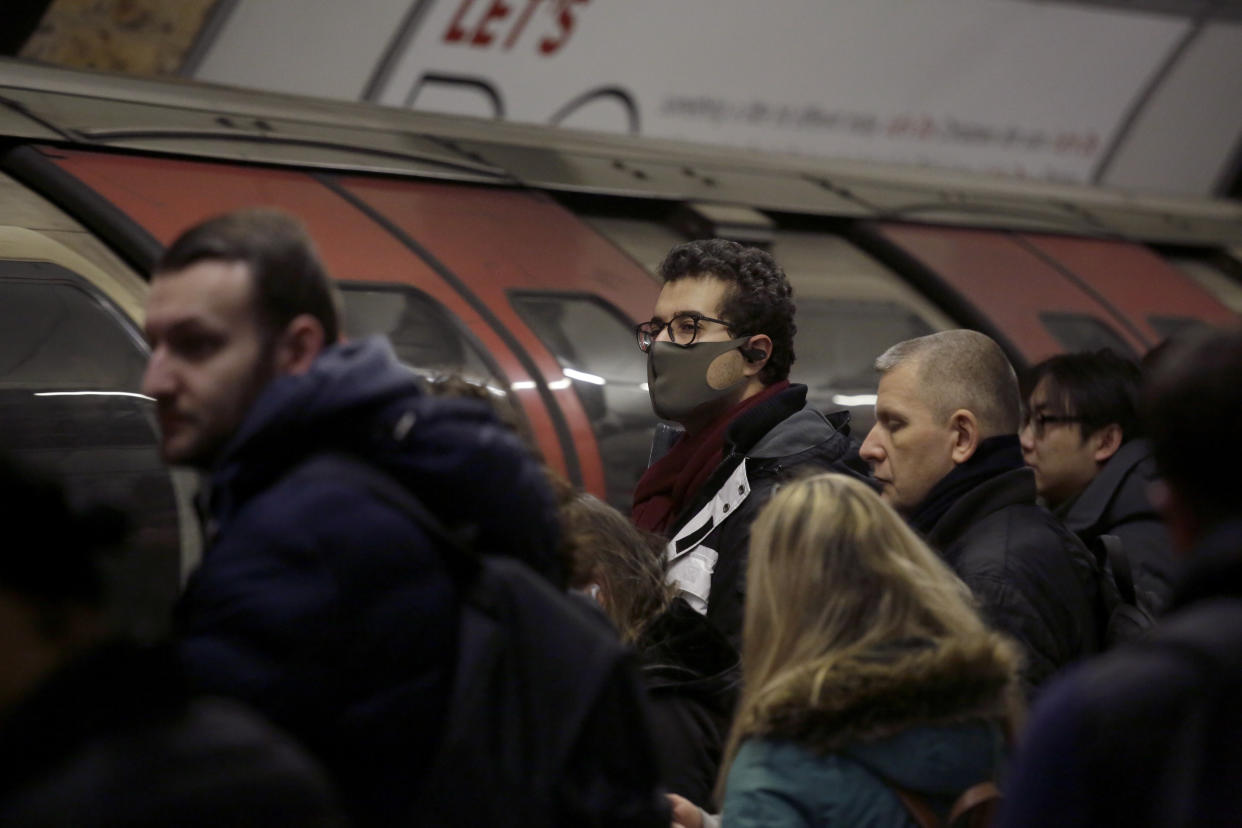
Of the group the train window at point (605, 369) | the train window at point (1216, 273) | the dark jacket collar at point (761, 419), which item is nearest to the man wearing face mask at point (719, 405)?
the dark jacket collar at point (761, 419)

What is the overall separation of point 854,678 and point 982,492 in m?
0.90

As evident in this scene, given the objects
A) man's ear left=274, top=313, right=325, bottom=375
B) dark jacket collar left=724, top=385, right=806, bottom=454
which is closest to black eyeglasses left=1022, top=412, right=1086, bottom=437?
dark jacket collar left=724, top=385, right=806, bottom=454

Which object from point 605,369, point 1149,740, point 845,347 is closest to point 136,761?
point 1149,740

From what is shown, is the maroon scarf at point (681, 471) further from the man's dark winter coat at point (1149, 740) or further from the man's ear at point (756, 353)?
the man's dark winter coat at point (1149, 740)

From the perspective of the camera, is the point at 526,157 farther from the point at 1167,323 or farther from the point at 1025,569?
the point at 1167,323

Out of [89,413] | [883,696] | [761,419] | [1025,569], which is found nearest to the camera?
[883,696]

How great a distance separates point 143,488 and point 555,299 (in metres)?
1.36

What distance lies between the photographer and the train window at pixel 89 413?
2.91 meters

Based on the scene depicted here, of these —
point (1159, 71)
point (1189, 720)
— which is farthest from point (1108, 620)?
point (1159, 71)

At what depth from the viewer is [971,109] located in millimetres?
8469

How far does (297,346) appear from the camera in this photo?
147cm

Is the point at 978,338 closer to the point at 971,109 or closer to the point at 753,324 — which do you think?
the point at 753,324

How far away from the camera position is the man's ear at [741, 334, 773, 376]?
2805 millimetres

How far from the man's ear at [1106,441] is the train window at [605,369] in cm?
112
